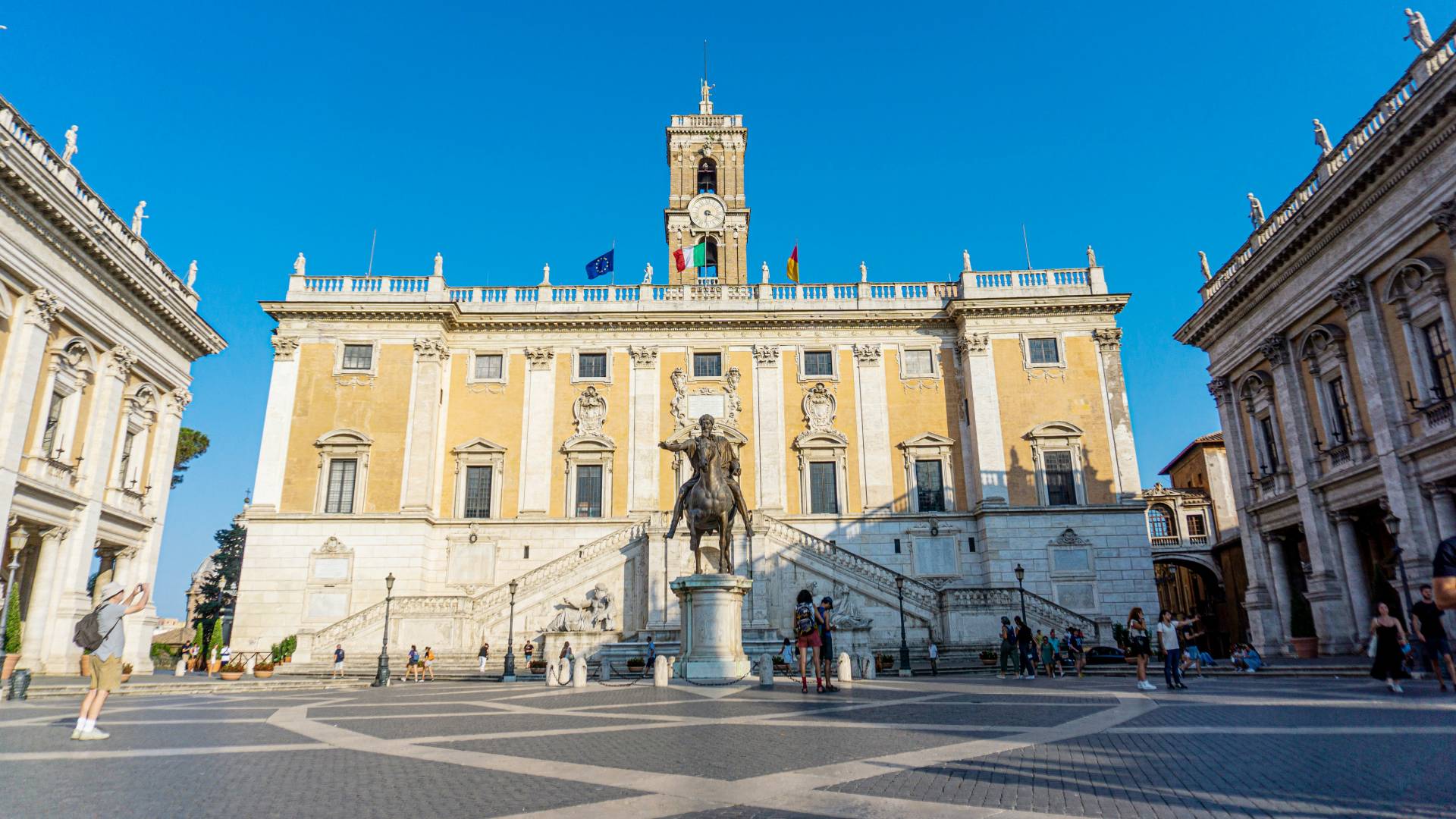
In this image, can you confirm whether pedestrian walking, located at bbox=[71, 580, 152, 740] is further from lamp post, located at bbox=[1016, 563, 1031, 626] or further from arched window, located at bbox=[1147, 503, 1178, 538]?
arched window, located at bbox=[1147, 503, 1178, 538]

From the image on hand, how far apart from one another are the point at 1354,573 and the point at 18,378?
125ft

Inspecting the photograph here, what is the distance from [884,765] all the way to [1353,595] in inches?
964

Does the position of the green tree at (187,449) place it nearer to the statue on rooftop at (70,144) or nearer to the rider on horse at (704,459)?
the statue on rooftop at (70,144)

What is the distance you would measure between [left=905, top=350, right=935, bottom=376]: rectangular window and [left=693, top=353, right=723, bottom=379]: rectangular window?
8606 mm

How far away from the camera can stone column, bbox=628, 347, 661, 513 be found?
118ft

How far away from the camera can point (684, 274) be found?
4984 cm

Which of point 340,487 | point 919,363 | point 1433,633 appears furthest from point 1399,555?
point 340,487

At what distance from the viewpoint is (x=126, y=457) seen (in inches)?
1166

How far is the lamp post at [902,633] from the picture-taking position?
2390cm

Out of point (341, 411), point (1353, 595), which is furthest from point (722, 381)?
point (1353, 595)

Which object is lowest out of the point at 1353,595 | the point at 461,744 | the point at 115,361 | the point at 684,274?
the point at 461,744

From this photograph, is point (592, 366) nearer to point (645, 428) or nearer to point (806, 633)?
point (645, 428)

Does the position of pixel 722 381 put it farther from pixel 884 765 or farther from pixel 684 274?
pixel 884 765

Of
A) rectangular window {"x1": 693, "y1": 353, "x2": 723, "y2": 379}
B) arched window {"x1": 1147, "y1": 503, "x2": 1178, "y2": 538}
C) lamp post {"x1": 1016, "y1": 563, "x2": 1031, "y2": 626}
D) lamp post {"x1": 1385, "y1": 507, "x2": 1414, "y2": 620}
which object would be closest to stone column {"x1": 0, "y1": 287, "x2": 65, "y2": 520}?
rectangular window {"x1": 693, "y1": 353, "x2": 723, "y2": 379}
